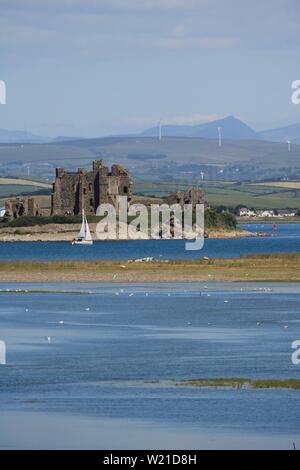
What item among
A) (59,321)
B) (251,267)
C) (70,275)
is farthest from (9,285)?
(59,321)

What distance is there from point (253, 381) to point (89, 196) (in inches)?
5752

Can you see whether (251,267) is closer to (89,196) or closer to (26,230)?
(26,230)

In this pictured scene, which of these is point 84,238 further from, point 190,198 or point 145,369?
point 145,369

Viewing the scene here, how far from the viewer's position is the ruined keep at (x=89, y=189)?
574ft

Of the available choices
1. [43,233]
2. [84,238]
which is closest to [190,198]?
[43,233]

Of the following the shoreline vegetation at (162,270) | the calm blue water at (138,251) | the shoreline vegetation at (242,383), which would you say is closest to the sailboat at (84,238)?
the calm blue water at (138,251)

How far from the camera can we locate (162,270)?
78.8 meters

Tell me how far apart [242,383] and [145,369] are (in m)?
3.69

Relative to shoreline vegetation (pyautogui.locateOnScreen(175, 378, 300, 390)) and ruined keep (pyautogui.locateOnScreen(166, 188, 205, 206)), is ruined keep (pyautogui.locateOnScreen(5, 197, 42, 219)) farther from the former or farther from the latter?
shoreline vegetation (pyautogui.locateOnScreen(175, 378, 300, 390))

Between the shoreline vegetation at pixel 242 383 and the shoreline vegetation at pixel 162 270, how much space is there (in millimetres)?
38047

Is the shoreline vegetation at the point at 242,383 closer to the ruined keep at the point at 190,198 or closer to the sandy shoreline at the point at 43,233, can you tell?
the sandy shoreline at the point at 43,233

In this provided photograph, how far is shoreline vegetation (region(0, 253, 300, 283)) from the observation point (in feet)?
241

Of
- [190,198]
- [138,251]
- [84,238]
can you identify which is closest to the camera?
[138,251]
